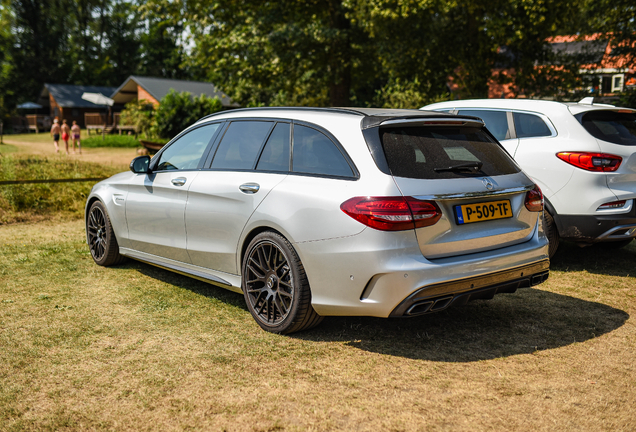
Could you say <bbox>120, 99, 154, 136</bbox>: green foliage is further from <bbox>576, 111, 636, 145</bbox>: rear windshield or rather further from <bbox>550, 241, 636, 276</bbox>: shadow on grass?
<bbox>576, 111, 636, 145</bbox>: rear windshield

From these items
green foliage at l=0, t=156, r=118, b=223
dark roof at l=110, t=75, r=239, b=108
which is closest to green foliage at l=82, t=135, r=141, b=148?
dark roof at l=110, t=75, r=239, b=108

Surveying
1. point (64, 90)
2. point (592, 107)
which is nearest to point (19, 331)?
point (592, 107)

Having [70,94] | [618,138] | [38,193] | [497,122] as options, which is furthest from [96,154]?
[70,94]

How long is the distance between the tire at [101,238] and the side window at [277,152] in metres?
2.63

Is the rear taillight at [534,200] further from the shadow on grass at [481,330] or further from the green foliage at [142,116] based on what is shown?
the green foliage at [142,116]

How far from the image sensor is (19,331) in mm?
4500

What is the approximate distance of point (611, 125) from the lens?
20.9ft

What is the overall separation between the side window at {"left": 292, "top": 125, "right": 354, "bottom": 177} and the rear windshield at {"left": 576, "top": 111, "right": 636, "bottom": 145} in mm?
3522

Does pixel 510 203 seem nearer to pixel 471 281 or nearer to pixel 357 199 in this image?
pixel 471 281

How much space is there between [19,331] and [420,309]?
305 centimetres

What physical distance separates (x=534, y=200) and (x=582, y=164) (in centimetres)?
211

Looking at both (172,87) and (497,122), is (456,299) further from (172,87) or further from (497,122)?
(172,87)

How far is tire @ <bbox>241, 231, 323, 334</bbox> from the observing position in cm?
418

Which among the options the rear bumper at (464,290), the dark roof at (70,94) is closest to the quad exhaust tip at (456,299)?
the rear bumper at (464,290)
